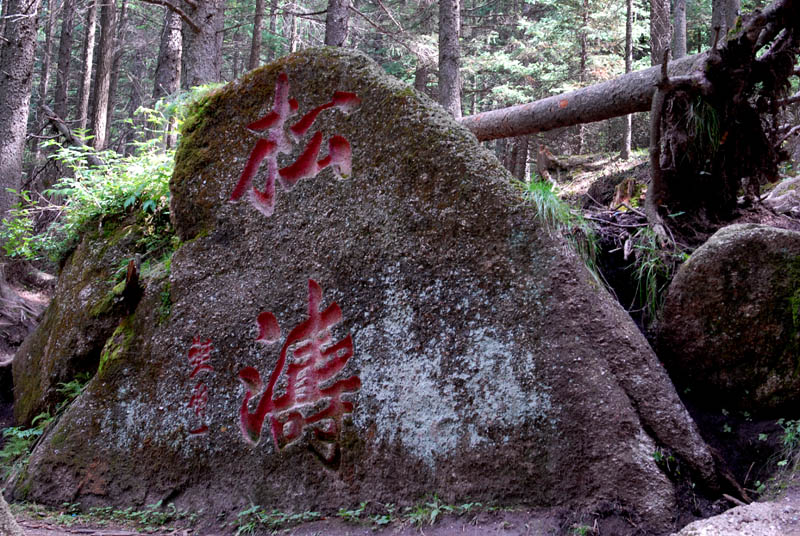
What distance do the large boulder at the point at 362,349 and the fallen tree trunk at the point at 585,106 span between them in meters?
2.36

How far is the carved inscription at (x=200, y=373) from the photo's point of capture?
11.7 feet

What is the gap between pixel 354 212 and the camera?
11.6 feet

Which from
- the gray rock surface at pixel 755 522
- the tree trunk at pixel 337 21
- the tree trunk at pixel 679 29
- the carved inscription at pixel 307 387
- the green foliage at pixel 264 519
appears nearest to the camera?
the gray rock surface at pixel 755 522

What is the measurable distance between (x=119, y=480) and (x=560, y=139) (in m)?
13.0

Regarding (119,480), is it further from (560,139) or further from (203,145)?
(560,139)

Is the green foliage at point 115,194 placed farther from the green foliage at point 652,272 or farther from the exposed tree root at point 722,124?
the exposed tree root at point 722,124

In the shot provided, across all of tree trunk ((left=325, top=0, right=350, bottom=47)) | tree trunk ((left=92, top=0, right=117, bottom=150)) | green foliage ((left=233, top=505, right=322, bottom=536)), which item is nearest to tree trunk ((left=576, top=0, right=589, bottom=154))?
tree trunk ((left=325, top=0, right=350, bottom=47))

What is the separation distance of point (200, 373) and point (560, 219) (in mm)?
2519

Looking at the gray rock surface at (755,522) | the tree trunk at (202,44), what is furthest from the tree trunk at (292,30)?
the gray rock surface at (755,522)

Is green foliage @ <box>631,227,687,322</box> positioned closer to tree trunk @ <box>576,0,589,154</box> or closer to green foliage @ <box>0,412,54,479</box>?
green foliage @ <box>0,412,54,479</box>

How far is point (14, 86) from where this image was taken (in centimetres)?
743

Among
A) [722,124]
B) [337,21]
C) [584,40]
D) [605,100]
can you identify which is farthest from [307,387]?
[584,40]

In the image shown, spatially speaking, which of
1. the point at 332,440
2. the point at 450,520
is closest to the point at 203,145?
the point at 332,440

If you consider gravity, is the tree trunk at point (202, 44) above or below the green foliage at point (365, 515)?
above
